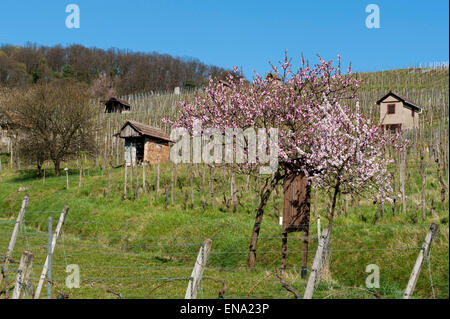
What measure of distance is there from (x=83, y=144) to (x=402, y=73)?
202ft

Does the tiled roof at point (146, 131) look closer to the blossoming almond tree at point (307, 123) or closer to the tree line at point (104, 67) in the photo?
the blossoming almond tree at point (307, 123)

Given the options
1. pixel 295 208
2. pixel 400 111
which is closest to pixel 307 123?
pixel 295 208

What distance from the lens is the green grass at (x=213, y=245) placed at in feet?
37.4

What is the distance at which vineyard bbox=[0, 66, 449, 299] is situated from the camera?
11.2 meters

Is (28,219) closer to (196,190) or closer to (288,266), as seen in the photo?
(196,190)

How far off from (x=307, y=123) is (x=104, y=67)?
389 feet

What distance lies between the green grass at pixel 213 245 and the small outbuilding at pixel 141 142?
28.5ft

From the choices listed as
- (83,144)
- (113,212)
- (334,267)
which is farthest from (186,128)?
(83,144)

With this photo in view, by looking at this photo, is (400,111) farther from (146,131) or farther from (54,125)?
(54,125)

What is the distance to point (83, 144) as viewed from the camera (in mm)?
37031

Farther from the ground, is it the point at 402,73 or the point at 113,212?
the point at 402,73

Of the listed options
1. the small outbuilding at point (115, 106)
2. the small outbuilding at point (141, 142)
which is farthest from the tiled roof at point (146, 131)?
the small outbuilding at point (115, 106)

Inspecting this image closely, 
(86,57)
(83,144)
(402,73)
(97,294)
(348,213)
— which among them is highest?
(86,57)

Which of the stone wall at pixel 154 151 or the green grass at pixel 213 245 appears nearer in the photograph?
the green grass at pixel 213 245
